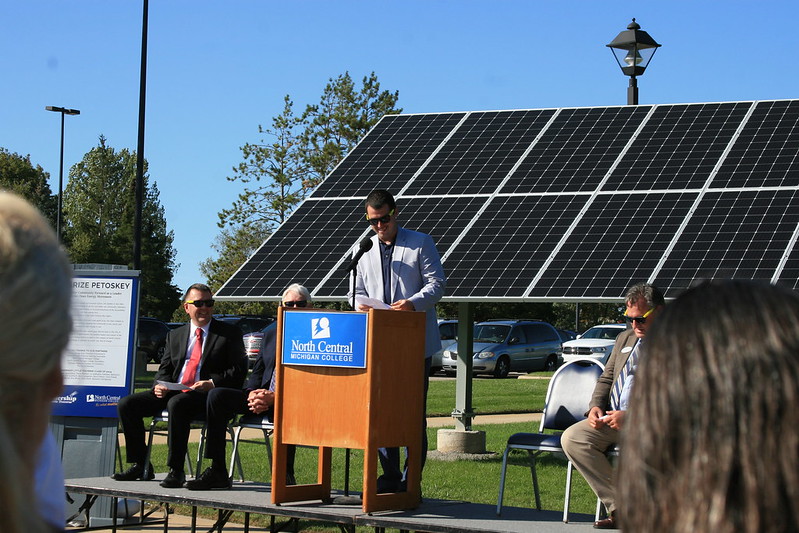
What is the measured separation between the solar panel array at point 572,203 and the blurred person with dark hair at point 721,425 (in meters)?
9.67

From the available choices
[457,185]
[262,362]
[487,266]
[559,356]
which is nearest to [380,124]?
[457,185]

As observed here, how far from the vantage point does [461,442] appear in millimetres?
13391

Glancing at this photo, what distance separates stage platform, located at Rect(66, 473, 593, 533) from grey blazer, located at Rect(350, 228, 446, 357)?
122 cm

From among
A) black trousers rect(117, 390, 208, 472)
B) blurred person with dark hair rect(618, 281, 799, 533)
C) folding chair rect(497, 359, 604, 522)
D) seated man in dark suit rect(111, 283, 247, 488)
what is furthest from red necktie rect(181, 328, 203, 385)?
blurred person with dark hair rect(618, 281, 799, 533)

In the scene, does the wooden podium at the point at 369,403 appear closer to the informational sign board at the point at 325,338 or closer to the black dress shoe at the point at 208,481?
the informational sign board at the point at 325,338

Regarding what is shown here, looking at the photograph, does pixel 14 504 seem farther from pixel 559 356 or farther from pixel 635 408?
pixel 559 356

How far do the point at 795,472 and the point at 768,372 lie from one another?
11 centimetres

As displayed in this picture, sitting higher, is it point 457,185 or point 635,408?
point 457,185

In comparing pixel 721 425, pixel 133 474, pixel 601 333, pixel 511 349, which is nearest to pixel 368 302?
pixel 133 474

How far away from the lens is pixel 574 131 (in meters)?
15.0

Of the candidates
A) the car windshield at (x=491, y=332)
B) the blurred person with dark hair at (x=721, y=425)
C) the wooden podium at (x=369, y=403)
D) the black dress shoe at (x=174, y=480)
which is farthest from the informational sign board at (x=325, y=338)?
the car windshield at (x=491, y=332)

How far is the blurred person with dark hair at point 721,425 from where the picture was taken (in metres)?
1.20

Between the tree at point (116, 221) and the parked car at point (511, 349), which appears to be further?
the tree at point (116, 221)

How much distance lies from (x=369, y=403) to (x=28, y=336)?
237 inches
